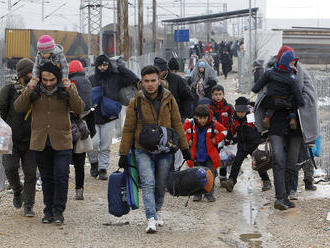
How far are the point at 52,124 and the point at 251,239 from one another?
93.4 inches

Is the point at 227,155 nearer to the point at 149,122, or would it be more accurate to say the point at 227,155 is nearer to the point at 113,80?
the point at 113,80

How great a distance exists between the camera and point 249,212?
845cm

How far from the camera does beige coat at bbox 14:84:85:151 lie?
23.9ft

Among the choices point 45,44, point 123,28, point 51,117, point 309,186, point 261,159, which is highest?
→ point 123,28

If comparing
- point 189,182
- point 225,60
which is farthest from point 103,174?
point 225,60

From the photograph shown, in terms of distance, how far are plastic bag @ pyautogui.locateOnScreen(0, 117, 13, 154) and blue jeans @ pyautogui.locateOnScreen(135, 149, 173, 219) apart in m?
1.43

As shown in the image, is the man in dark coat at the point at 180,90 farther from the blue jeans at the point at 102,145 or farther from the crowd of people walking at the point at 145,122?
the blue jeans at the point at 102,145

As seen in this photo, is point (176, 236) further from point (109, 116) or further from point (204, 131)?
point (109, 116)

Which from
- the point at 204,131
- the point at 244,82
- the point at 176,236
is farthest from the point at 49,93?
the point at 244,82

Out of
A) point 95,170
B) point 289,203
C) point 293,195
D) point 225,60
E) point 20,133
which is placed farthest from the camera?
point 225,60

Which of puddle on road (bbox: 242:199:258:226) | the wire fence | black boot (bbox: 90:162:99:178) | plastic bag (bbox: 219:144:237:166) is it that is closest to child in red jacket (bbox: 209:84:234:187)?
plastic bag (bbox: 219:144:237:166)

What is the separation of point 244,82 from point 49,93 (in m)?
24.9

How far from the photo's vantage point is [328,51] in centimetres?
4916

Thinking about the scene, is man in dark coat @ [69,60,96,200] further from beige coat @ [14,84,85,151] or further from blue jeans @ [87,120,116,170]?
blue jeans @ [87,120,116,170]
